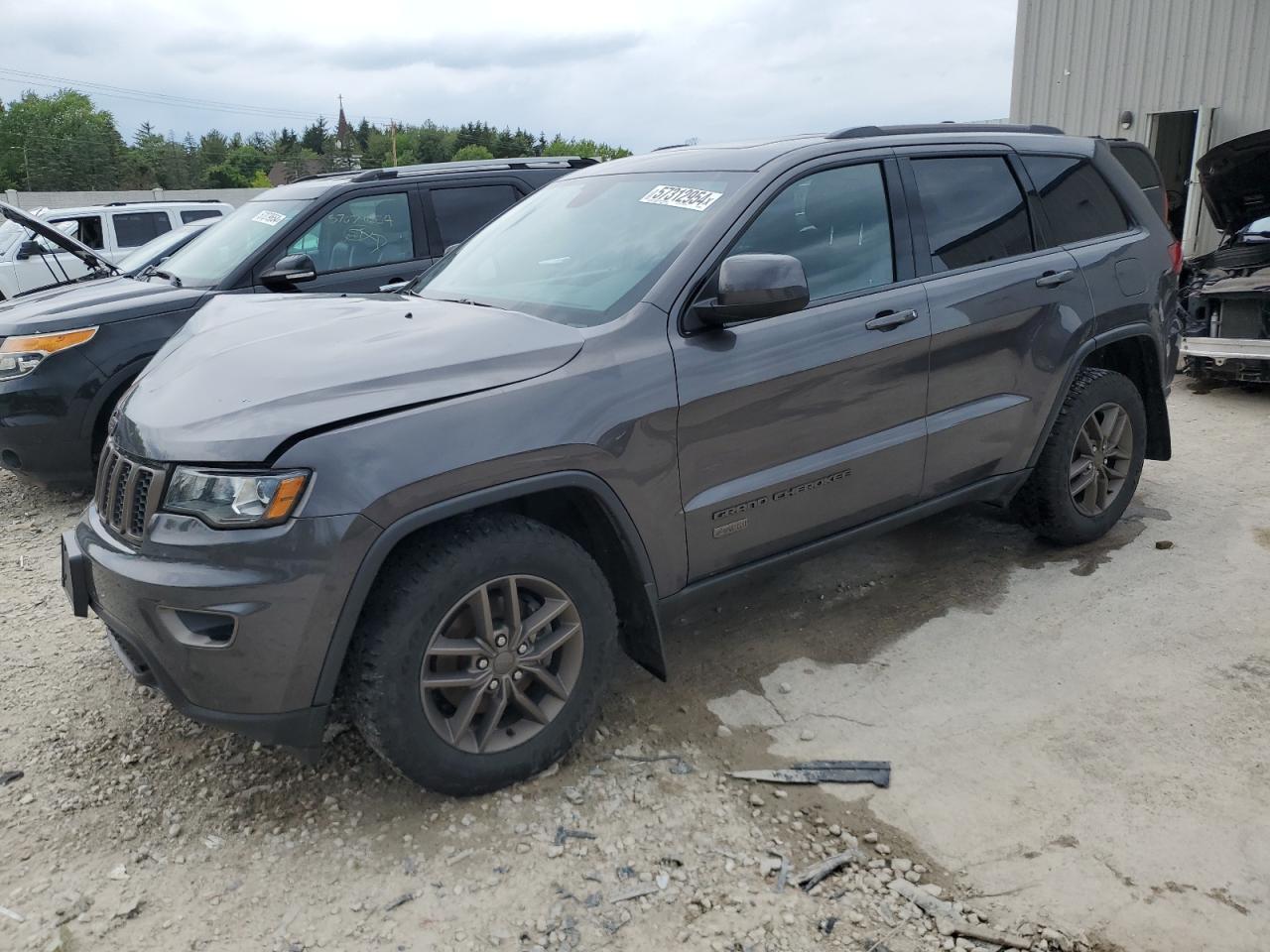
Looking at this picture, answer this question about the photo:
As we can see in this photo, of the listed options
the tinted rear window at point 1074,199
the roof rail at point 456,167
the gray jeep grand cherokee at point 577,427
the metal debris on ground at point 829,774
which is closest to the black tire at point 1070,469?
the gray jeep grand cherokee at point 577,427

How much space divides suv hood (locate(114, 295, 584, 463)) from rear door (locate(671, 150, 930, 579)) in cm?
54

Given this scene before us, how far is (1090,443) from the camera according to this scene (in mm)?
4406

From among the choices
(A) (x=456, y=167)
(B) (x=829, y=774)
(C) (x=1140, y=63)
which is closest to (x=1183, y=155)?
(C) (x=1140, y=63)

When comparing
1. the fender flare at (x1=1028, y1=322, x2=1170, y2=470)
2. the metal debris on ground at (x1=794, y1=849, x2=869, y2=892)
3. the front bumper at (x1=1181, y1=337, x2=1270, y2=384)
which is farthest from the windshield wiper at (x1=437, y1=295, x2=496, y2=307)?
the front bumper at (x1=1181, y1=337, x2=1270, y2=384)

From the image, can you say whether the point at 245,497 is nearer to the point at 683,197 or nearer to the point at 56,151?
the point at 683,197

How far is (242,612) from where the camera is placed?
239 centimetres

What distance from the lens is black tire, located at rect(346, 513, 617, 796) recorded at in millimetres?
2559

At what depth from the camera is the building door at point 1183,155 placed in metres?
11.0

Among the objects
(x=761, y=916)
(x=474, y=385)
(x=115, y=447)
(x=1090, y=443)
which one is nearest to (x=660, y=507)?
(x=474, y=385)

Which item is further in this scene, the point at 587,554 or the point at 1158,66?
the point at 1158,66

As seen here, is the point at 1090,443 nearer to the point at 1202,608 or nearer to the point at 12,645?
the point at 1202,608

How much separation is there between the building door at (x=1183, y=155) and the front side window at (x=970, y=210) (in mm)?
7888

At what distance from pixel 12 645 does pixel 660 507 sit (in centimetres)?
281

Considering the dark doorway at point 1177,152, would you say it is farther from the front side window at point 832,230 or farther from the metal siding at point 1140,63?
the front side window at point 832,230
